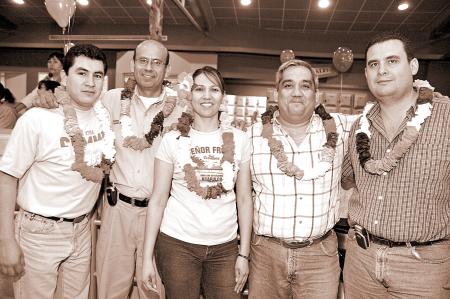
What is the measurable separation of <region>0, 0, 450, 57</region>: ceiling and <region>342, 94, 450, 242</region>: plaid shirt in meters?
5.33

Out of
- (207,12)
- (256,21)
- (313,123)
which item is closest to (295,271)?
(313,123)

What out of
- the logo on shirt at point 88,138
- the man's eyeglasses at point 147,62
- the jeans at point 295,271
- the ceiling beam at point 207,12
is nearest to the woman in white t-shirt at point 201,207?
the jeans at point 295,271

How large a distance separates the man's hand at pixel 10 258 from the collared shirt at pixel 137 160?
0.68 metres

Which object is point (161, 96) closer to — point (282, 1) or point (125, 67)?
point (282, 1)

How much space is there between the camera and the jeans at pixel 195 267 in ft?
6.29

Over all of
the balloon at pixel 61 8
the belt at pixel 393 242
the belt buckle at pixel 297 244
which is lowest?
the belt buckle at pixel 297 244

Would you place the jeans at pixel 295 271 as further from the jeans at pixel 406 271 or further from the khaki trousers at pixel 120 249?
the khaki trousers at pixel 120 249

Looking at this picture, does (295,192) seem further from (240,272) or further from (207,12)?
(207,12)

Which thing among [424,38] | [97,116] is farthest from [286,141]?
[424,38]

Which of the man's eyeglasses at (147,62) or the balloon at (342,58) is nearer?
the man's eyeglasses at (147,62)

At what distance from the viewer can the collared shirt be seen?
234cm

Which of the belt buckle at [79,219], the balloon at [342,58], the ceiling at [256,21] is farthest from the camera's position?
the balloon at [342,58]

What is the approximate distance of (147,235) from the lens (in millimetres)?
1999

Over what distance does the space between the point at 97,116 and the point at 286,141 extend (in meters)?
1.15
